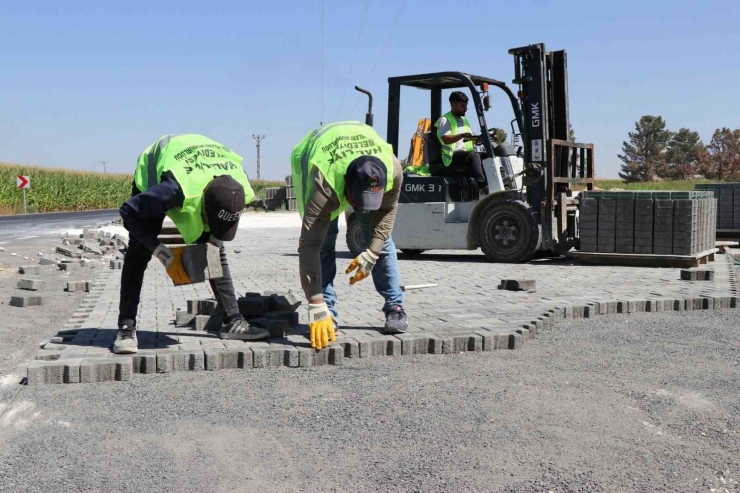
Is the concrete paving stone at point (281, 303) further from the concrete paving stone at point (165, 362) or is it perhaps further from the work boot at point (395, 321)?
the concrete paving stone at point (165, 362)

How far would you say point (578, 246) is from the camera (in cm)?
1177

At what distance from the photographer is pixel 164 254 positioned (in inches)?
194

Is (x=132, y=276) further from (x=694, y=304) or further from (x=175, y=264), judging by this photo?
(x=694, y=304)

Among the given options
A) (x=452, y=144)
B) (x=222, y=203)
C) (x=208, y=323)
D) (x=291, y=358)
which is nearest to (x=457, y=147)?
(x=452, y=144)

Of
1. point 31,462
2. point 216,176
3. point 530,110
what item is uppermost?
point 530,110

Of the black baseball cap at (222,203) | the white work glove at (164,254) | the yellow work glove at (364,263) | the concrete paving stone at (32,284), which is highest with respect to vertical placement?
the black baseball cap at (222,203)

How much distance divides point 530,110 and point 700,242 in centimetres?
300

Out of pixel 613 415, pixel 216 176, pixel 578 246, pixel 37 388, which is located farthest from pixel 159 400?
pixel 578 246

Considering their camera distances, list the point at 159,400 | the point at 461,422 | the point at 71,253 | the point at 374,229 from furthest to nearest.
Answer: the point at 71,253 → the point at 374,229 → the point at 159,400 → the point at 461,422

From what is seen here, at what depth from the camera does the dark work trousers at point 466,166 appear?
1187 cm

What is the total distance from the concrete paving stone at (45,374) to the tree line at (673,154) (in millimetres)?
88217

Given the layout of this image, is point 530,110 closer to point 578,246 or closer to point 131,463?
point 578,246

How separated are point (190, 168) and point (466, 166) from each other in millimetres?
7556

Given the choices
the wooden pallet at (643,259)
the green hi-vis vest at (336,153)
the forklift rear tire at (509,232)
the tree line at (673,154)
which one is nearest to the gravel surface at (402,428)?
the green hi-vis vest at (336,153)
